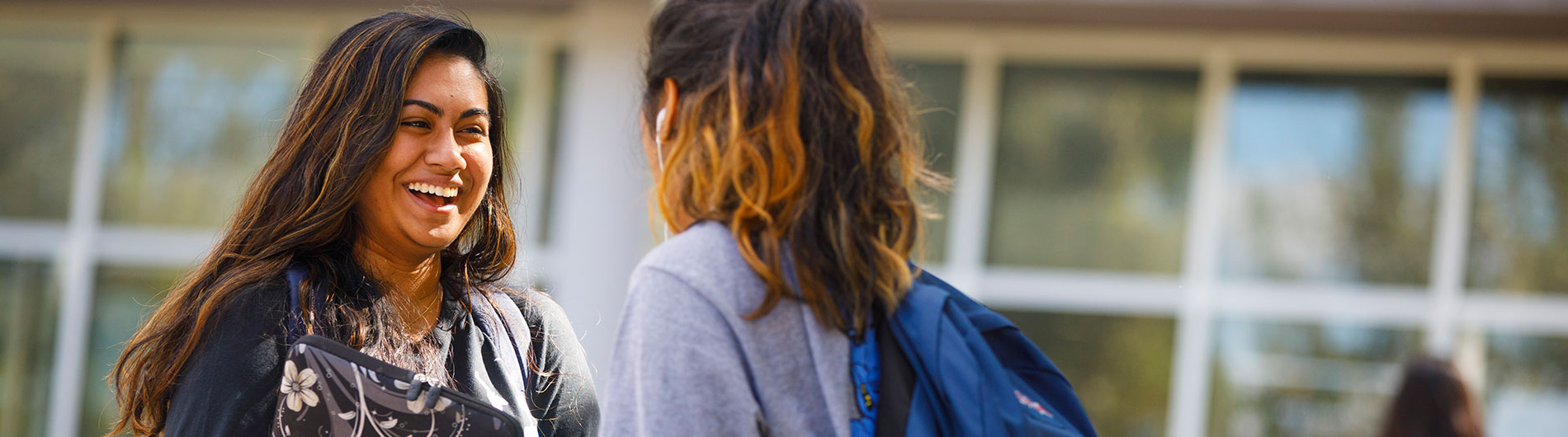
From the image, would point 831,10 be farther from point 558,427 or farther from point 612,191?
point 612,191

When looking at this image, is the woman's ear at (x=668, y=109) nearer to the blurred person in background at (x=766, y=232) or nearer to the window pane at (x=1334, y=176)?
the blurred person in background at (x=766, y=232)

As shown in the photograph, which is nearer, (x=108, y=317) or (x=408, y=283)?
(x=408, y=283)

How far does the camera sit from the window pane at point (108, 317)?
287 inches

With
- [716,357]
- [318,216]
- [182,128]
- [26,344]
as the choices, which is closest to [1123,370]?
[318,216]

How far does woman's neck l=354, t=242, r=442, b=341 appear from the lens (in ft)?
6.97

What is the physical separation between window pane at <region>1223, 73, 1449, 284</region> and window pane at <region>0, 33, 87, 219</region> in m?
6.89

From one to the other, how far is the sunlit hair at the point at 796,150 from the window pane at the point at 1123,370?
16.8ft

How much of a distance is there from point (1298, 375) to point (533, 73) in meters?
4.61

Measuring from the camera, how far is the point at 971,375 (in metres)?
1.43

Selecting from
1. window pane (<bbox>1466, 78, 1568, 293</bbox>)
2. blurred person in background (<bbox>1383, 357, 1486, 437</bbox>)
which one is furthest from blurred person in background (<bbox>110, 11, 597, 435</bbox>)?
window pane (<bbox>1466, 78, 1568, 293</bbox>)

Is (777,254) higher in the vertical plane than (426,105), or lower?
lower

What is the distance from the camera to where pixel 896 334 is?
1505 millimetres

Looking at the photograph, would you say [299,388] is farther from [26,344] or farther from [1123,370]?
[26,344]

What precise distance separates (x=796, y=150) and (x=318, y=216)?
0.96m
